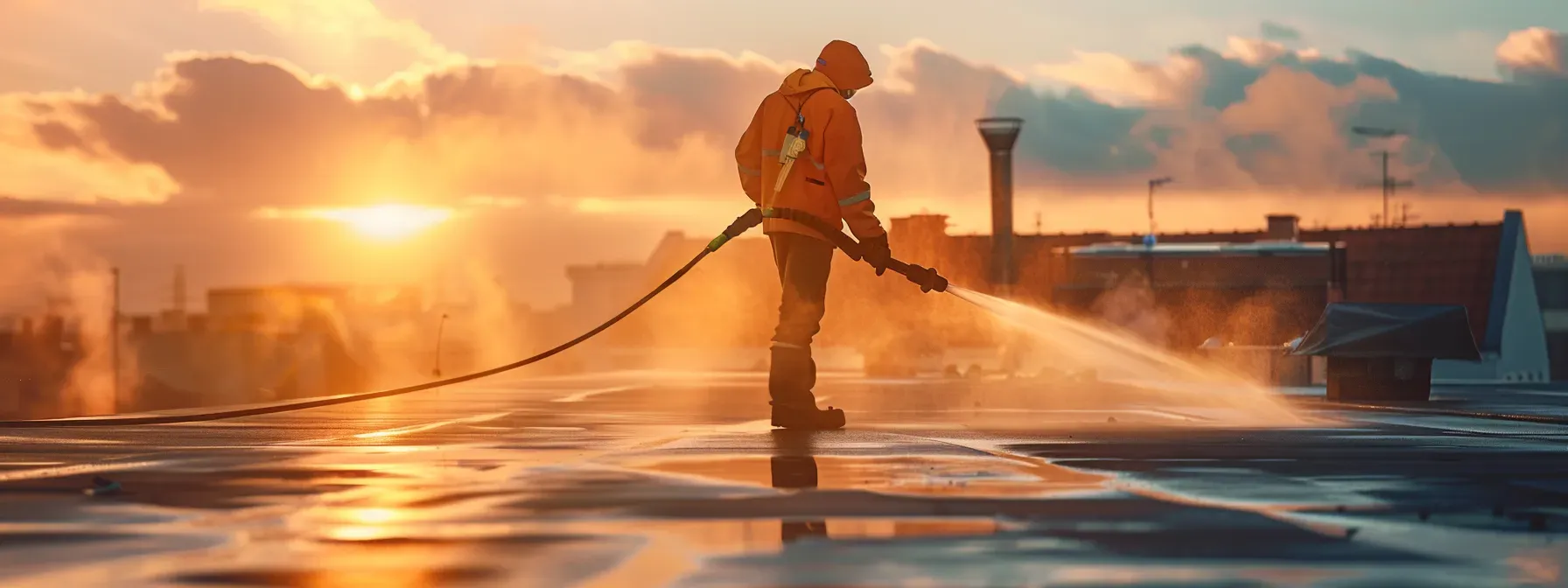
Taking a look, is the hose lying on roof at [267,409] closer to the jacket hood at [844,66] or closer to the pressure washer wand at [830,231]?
the pressure washer wand at [830,231]

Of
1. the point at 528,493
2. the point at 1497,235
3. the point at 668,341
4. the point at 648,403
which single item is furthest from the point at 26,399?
the point at 528,493

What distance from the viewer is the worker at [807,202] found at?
1226 cm

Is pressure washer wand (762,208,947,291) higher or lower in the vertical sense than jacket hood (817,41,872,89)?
lower

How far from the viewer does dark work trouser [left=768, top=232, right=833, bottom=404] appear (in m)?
12.3

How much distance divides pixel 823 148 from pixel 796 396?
1.52 meters

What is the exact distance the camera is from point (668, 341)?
10131 cm

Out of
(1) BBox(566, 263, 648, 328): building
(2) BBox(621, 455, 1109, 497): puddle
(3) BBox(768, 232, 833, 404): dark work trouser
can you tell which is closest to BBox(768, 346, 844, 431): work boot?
(3) BBox(768, 232, 833, 404): dark work trouser

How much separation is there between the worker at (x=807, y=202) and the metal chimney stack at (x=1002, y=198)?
219ft

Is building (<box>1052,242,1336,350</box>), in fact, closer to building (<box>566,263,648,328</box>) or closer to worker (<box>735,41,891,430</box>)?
building (<box>566,263,648,328</box>)

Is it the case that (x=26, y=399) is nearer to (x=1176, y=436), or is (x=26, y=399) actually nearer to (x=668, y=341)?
(x=668, y=341)

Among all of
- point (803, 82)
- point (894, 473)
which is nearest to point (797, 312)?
point (803, 82)

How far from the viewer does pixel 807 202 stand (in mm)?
12352

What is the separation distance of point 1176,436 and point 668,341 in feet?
296

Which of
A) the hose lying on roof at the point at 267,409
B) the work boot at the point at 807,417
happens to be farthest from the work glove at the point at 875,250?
the work boot at the point at 807,417
